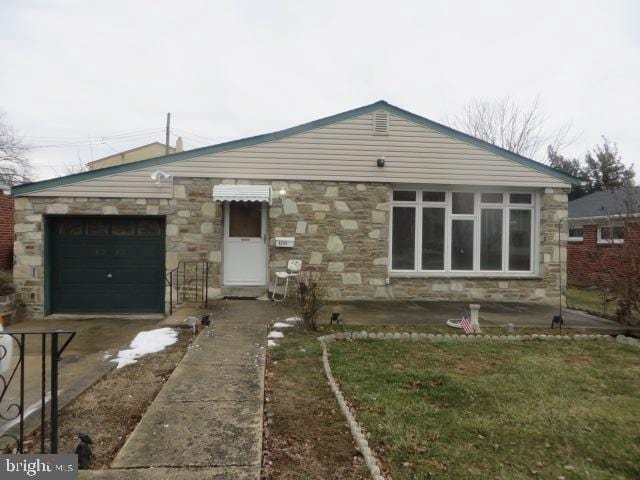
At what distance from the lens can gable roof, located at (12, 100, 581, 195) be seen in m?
8.20

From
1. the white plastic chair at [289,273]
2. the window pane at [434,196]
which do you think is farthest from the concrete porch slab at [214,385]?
the window pane at [434,196]

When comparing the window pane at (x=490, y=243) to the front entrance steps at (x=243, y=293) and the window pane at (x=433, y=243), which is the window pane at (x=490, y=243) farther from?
the front entrance steps at (x=243, y=293)

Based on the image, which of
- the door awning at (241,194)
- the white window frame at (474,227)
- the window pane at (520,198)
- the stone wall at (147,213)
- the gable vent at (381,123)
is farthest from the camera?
the window pane at (520,198)

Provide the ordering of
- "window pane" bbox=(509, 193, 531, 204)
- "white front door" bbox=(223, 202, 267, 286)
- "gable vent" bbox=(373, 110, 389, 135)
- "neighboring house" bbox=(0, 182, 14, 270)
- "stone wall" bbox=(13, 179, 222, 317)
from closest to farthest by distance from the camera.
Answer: "stone wall" bbox=(13, 179, 222, 317)
"white front door" bbox=(223, 202, 267, 286)
"gable vent" bbox=(373, 110, 389, 135)
"window pane" bbox=(509, 193, 531, 204)
"neighboring house" bbox=(0, 182, 14, 270)

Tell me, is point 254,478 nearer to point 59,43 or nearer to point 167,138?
point 59,43

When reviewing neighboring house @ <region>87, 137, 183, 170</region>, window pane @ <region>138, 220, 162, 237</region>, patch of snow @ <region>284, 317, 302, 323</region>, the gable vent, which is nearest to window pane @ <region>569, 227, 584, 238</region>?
the gable vent

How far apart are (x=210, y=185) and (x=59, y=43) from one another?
6.35m

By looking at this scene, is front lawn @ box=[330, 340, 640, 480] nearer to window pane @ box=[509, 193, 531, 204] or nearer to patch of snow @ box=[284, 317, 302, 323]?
patch of snow @ box=[284, 317, 302, 323]

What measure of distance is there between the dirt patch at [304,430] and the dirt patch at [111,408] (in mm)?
1119

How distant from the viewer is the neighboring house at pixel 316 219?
8328mm

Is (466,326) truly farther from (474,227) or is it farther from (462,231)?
(474,227)

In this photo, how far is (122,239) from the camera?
8.59 metres

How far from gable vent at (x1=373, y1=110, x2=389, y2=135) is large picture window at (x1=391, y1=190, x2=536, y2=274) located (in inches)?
58.0

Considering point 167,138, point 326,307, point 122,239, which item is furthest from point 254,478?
point 167,138
